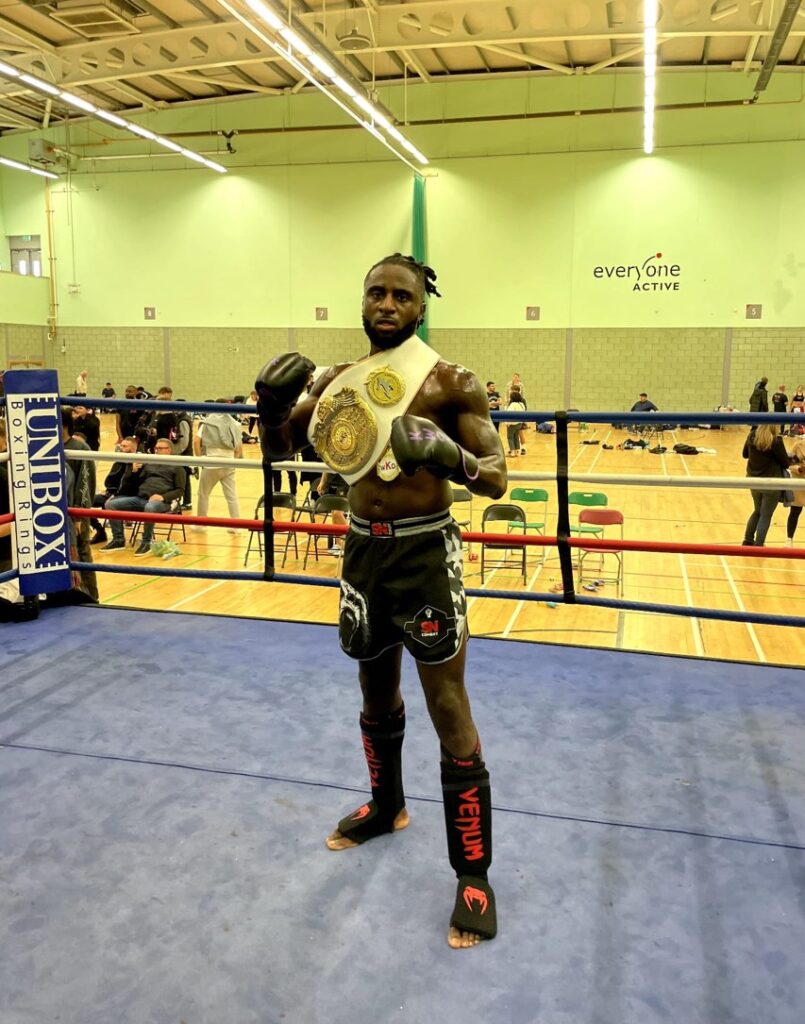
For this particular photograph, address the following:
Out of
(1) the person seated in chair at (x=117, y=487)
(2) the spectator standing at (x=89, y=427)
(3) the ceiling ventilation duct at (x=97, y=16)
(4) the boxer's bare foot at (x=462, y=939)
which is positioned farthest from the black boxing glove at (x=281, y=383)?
(3) the ceiling ventilation duct at (x=97, y=16)

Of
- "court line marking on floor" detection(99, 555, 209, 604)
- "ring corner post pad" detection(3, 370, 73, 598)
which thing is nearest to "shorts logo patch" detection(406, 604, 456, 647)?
"ring corner post pad" detection(3, 370, 73, 598)

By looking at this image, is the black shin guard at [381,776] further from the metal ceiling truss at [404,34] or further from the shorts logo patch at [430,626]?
the metal ceiling truss at [404,34]

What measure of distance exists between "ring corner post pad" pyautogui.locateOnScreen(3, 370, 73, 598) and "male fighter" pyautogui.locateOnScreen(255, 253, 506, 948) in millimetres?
1902

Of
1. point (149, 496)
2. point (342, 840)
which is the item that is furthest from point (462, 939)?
point (149, 496)

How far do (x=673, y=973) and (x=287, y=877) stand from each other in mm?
932

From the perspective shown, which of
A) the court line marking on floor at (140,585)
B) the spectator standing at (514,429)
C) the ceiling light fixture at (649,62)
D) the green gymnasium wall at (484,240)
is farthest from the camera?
the green gymnasium wall at (484,240)

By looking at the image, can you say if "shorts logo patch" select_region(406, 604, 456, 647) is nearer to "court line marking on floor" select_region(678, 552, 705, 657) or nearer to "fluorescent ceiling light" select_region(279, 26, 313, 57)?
"court line marking on floor" select_region(678, 552, 705, 657)

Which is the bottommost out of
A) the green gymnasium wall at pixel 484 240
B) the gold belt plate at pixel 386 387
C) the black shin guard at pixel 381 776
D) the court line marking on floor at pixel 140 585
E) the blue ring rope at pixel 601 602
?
the court line marking on floor at pixel 140 585

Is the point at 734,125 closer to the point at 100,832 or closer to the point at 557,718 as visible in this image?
the point at 557,718

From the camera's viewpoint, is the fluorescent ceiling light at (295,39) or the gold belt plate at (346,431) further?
the fluorescent ceiling light at (295,39)

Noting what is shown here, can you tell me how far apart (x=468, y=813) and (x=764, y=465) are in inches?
243

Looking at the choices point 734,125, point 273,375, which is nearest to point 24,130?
point 734,125

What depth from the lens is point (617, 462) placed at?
13.2 meters

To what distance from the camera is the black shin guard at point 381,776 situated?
2.21m
